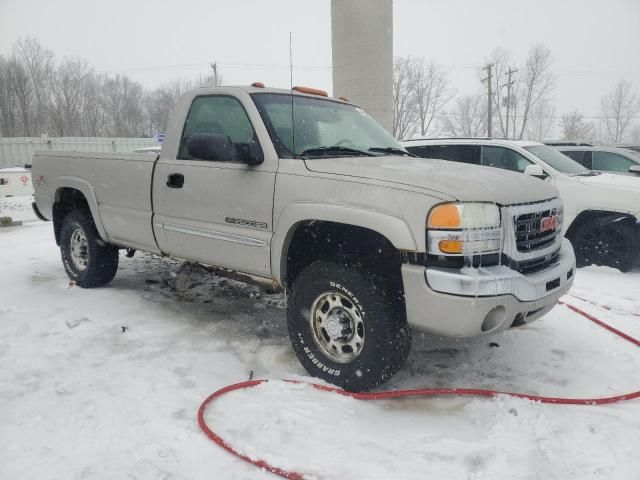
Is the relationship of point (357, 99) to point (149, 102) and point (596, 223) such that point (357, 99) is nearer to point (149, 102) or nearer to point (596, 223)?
point (596, 223)

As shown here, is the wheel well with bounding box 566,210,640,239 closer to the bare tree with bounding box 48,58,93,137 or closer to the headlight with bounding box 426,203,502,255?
the headlight with bounding box 426,203,502,255

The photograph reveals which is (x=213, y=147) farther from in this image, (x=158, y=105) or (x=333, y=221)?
(x=158, y=105)

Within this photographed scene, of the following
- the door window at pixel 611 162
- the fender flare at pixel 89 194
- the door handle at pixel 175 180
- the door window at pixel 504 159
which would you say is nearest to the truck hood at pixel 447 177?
the door handle at pixel 175 180

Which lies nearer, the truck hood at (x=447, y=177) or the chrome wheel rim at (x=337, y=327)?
the truck hood at (x=447, y=177)

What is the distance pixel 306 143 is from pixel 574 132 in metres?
72.4

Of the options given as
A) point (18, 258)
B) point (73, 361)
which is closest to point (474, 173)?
point (73, 361)

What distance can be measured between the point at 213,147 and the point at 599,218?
526 centimetres

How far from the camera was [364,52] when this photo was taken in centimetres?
1602

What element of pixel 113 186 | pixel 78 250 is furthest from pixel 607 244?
pixel 78 250

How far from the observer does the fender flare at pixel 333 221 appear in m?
2.72

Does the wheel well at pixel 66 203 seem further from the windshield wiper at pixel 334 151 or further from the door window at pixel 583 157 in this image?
the door window at pixel 583 157

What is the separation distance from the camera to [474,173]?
126 inches

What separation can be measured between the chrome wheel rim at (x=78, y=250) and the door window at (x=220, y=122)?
6.50 feet

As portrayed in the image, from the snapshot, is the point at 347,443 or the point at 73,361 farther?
the point at 73,361
